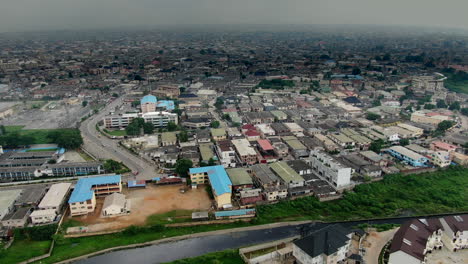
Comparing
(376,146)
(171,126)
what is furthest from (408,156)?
(171,126)

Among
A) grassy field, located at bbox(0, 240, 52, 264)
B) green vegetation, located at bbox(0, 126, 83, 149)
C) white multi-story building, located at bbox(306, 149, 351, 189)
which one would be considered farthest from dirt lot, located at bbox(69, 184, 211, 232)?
green vegetation, located at bbox(0, 126, 83, 149)

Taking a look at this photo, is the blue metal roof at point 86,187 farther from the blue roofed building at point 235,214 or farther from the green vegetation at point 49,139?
the green vegetation at point 49,139

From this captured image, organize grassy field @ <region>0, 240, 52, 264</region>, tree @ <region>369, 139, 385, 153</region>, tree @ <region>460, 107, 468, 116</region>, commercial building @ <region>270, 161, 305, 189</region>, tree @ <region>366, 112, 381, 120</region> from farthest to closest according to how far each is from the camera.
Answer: tree @ <region>460, 107, 468, 116</region> → tree @ <region>366, 112, 381, 120</region> → tree @ <region>369, 139, 385, 153</region> → commercial building @ <region>270, 161, 305, 189</region> → grassy field @ <region>0, 240, 52, 264</region>

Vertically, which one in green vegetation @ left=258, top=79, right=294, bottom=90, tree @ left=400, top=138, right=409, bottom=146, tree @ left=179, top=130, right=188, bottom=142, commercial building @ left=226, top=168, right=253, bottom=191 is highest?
green vegetation @ left=258, top=79, right=294, bottom=90

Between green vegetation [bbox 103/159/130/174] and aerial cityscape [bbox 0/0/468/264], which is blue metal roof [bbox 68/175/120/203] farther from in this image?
green vegetation [bbox 103/159/130/174]

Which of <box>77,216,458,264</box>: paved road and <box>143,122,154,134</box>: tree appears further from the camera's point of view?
<box>143,122,154,134</box>: tree

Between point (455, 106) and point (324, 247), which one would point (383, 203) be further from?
point (455, 106)

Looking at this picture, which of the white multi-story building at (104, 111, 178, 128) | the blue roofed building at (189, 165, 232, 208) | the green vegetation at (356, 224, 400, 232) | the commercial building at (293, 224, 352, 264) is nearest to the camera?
the commercial building at (293, 224, 352, 264)
